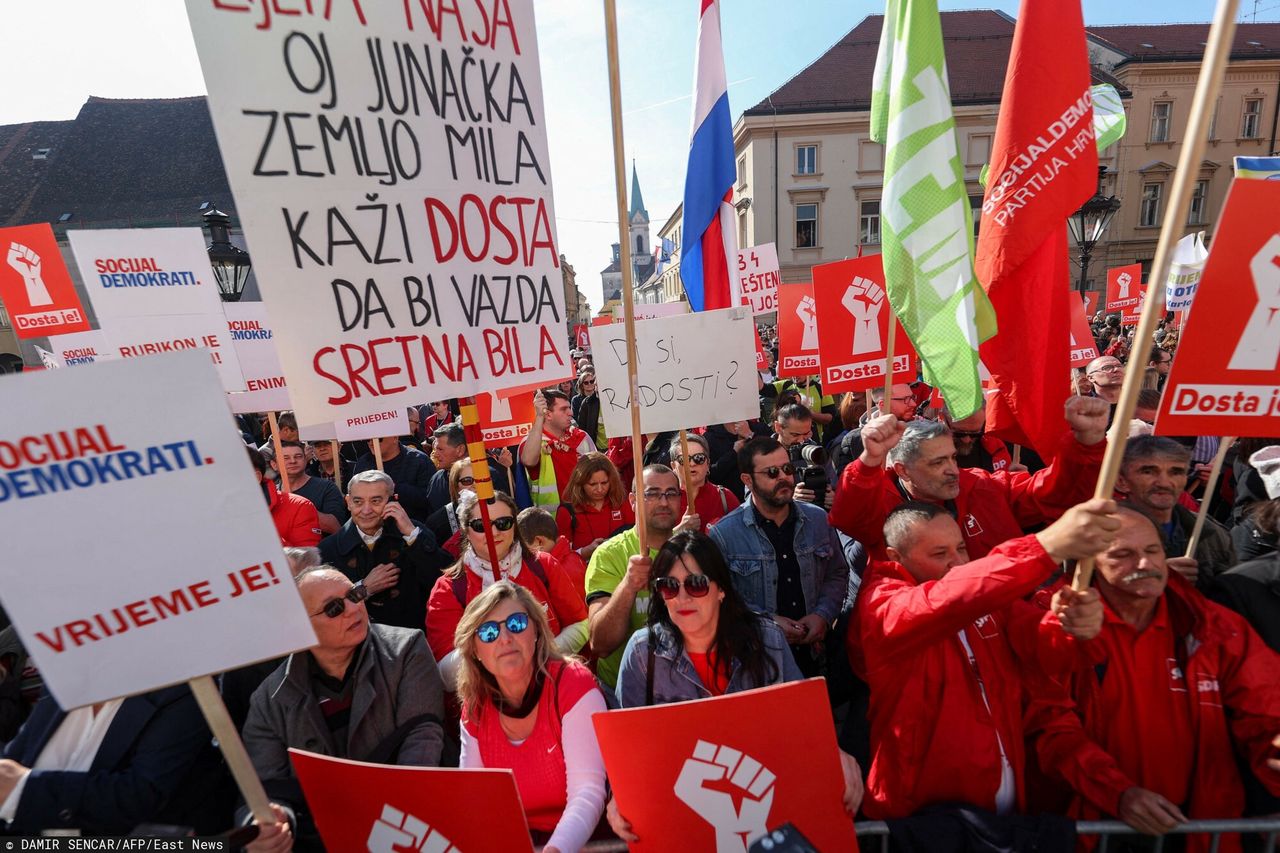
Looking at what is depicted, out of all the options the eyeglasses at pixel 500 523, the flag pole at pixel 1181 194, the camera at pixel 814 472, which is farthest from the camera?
the camera at pixel 814 472

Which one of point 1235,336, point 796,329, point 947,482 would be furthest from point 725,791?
point 796,329

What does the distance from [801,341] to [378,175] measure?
565 centimetres

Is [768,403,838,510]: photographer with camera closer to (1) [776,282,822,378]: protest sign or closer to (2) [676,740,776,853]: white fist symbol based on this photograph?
(1) [776,282,822,378]: protest sign

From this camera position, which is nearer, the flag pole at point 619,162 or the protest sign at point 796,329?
the flag pole at point 619,162

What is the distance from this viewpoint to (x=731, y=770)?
1.79 m

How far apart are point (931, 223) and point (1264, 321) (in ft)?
4.24

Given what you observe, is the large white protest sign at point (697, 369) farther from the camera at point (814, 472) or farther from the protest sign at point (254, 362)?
the protest sign at point (254, 362)

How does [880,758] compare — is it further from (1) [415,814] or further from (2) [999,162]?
(2) [999,162]

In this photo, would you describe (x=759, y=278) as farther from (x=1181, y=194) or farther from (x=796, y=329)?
(x=1181, y=194)

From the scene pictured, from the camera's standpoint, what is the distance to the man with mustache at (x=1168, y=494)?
2.69m

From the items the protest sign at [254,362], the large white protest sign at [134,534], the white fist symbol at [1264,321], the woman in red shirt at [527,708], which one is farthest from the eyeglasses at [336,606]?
the protest sign at [254,362]

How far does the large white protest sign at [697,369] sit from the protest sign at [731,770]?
5.66 feet

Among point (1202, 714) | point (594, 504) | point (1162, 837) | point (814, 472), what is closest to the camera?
point (1162, 837)

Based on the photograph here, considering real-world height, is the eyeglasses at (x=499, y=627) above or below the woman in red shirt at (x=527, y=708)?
above
